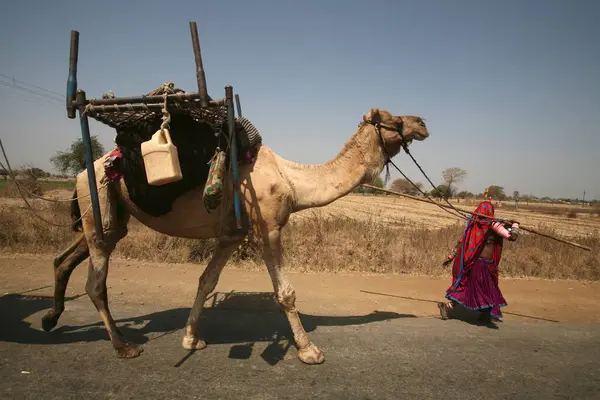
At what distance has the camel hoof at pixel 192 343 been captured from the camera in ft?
14.5

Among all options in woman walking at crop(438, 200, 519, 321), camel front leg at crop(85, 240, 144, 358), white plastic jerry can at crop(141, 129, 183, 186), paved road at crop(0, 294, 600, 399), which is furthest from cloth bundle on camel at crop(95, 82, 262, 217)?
woman walking at crop(438, 200, 519, 321)

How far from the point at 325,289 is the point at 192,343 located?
4.01 m

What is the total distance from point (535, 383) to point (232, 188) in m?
3.87

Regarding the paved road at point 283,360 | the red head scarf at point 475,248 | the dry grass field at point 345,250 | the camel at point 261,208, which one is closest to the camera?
the paved road at point 283,360

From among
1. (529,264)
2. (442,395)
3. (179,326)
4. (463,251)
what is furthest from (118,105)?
(529,264)

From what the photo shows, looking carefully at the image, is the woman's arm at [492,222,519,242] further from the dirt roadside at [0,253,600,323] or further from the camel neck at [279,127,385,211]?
the camel neck at [279,127,385,211]

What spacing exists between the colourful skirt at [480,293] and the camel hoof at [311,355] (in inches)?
118

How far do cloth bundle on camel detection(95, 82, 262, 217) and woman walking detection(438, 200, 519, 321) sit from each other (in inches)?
166

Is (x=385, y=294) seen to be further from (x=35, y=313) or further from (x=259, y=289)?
(x=35, y=313)

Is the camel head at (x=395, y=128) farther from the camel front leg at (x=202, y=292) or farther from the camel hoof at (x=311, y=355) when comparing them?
the camel hoof at (x=311, y=355)

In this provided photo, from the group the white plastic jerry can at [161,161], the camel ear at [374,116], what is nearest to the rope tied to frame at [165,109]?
the white plastic jerry can at [161,161]

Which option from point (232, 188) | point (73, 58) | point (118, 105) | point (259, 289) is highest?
point (73, 58)

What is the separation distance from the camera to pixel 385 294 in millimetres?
7934

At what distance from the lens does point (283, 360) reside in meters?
4.23
